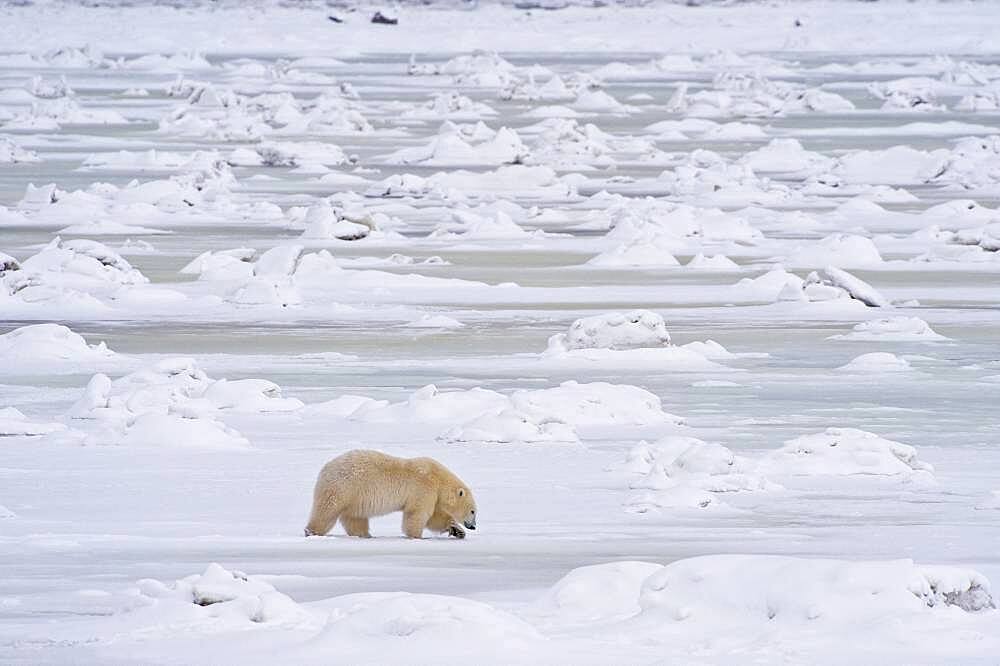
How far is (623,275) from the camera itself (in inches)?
605

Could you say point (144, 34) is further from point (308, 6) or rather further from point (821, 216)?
point (821, 216)

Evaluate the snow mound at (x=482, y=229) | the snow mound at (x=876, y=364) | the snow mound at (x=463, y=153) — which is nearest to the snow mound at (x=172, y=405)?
the snow mound at (x=876, y=364)

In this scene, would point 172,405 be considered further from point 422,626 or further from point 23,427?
point 422,626

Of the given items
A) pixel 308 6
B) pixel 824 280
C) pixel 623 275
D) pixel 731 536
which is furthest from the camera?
pixel 308 6

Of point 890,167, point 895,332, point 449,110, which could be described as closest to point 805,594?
point 895,332

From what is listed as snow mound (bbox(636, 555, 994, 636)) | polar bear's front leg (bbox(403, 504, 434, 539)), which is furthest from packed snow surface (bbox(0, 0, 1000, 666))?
polar bear's front leg (bbox(403, 504, 434, 539))

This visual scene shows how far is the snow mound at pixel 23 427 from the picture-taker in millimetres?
8391

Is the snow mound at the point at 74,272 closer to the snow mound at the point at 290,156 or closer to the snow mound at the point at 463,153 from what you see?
the snow mound at the point at 290,156

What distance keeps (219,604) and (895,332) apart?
7791 millimetres

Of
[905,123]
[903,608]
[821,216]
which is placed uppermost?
[905,123]

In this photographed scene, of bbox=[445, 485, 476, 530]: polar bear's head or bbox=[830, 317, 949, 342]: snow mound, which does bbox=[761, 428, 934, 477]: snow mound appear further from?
bbox=[830, 317, 949, 342]: snow mound

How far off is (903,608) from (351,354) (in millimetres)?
6954

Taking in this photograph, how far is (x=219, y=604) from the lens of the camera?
188 inches

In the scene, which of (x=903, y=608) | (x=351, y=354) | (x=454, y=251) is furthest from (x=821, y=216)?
(x=903, y=608)
